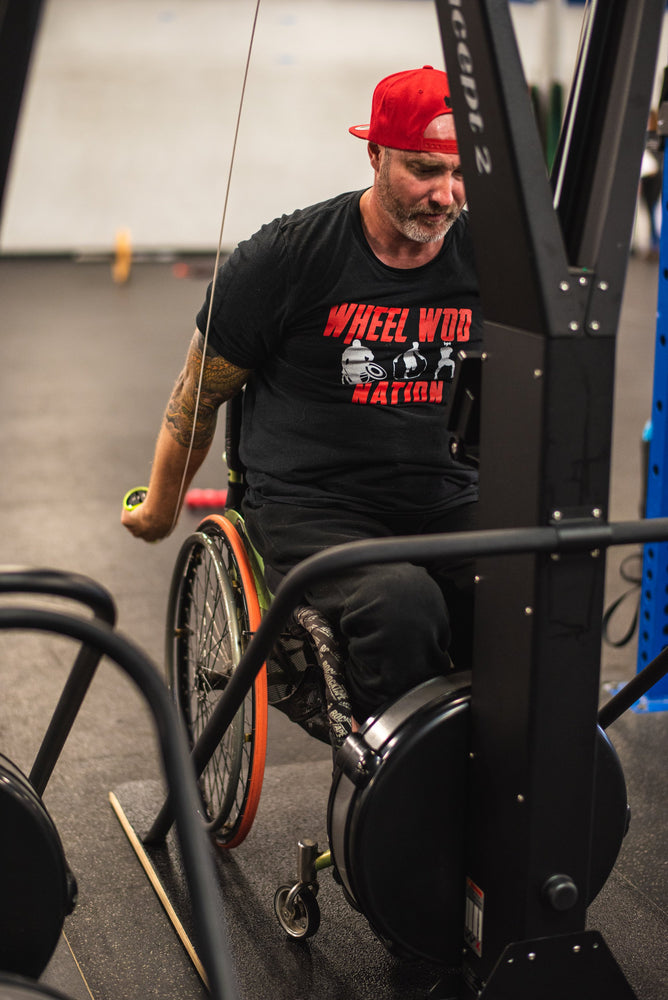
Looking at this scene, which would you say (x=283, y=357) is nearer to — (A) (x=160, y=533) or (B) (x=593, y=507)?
(A) (x=160, y=533)

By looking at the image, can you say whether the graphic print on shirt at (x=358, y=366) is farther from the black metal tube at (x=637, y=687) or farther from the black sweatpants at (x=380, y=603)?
the black metal tube at (x=637, y=687)

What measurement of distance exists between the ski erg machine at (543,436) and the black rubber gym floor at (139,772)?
427 millimetres

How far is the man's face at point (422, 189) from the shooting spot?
1854mm

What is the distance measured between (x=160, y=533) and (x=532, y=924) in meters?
1.06

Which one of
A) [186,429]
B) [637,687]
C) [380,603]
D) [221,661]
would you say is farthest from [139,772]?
[637,687]

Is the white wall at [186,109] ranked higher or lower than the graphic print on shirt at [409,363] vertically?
higher

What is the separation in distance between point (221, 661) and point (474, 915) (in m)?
0.69

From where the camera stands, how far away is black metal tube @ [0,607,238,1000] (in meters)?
1.04

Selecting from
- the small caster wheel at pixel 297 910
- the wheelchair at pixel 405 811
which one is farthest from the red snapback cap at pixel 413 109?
the small caster wheel at pixel 297 910

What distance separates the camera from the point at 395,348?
1.94 meters

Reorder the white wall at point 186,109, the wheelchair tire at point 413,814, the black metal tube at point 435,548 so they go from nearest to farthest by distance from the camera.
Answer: the black metal tube at point 435,548 → the wheelchair tire at point 413,814 → the white wall at point 186,109

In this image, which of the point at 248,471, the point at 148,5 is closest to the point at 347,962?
the point at 248,471

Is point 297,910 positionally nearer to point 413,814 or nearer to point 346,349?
point 413,814

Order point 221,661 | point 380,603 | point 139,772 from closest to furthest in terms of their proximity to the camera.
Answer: point 380,603 < point 221,661 < point 139,772
